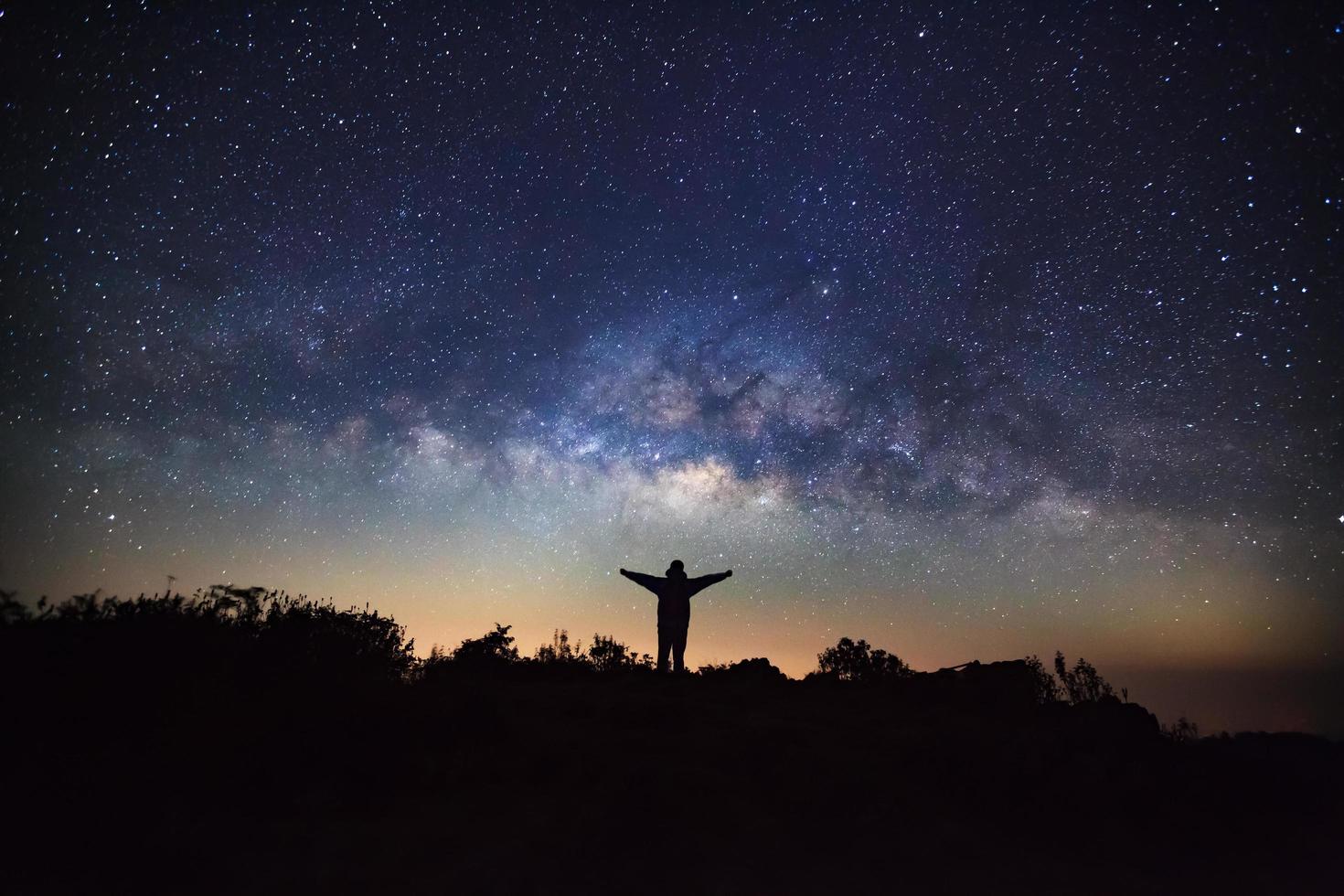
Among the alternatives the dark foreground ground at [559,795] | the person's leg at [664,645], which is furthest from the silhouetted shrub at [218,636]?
the person's leg at [664,645]

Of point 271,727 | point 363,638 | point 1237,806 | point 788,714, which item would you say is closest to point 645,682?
point 788,714

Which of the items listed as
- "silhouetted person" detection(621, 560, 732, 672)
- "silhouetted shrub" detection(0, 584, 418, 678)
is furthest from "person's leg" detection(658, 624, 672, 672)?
"silhouetted shrub" detection(0, 584, 418, 678)

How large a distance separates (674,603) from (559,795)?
29.5ft

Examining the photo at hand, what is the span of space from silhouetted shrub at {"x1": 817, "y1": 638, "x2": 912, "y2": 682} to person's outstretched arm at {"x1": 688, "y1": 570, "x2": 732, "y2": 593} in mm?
2971

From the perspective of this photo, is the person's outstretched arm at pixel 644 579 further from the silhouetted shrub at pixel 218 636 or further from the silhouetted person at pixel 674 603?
the silhouetted shrub at pixel 218 636

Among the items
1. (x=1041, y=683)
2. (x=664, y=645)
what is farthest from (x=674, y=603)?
(x=1041, y=683)

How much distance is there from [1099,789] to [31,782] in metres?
10.2

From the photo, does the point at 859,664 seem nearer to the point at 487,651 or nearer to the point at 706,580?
the point at 706,580

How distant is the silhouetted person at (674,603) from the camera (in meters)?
15.2

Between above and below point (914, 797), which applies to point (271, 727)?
above

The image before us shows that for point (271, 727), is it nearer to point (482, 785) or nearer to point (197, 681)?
point (197, 681)

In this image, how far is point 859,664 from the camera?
603 inches

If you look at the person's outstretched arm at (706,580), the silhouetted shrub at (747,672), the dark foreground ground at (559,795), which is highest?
the person's outstretched arm at (706,580)

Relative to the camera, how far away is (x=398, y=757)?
6906 mm
